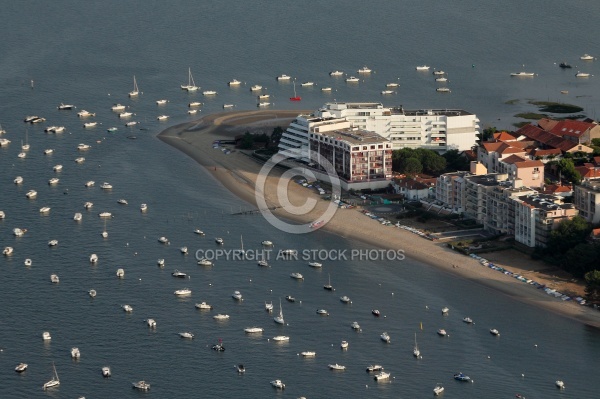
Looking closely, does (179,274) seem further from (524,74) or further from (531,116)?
(524,74)

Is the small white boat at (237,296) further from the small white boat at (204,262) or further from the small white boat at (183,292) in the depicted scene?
the small white boat at (204,262)

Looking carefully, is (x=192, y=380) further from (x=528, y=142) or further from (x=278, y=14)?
(x=278, y=14)

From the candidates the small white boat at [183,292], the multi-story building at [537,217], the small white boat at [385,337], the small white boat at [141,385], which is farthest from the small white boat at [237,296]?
the multi-story building at [537,217]

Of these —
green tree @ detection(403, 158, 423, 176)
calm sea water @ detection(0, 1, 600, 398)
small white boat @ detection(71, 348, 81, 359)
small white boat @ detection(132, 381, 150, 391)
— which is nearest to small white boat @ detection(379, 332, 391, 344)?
calm sea water @ detection(0, 1, 600, 398)

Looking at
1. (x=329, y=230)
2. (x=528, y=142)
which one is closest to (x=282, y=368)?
(x=329, y=230)

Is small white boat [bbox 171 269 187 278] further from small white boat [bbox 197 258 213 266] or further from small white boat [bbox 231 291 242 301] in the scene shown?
small white boat [bbox 231 291 242 301]
